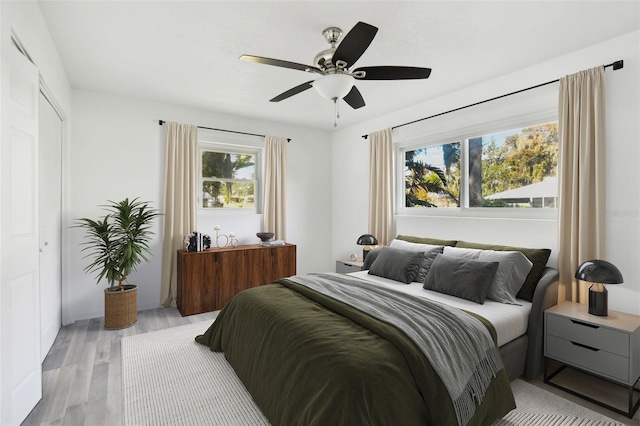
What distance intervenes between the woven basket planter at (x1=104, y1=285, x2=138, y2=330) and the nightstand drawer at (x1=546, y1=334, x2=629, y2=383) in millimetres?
4001

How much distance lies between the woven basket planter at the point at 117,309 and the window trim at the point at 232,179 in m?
1.47

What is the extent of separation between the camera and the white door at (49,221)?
2.83 meters

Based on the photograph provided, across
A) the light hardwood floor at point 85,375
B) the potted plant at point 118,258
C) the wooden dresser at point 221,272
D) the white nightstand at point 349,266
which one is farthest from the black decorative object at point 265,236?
the potted plant at point 118,258

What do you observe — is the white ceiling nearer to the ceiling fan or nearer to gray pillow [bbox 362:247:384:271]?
the ceiling fan

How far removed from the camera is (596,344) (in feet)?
7.38

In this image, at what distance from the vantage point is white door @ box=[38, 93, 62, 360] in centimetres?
283

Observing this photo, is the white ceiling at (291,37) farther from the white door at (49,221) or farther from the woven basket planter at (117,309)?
the woven basket planter at (117,309)

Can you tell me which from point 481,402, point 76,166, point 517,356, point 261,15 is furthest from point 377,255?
point 76,166

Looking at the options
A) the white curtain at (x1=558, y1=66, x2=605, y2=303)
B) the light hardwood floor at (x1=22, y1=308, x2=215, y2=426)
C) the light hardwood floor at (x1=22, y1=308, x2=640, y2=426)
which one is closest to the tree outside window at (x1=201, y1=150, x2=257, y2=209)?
the light hardwood floor at (x1=22, y1=308, x2=215, y2=426)

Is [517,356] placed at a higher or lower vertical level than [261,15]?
lower

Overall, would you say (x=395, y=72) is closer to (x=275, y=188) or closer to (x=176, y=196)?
(x=275, y=188)

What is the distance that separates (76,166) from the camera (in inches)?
149

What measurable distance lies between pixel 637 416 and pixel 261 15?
366 cm

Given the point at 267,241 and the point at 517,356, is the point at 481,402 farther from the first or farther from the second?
the point at 267,241
